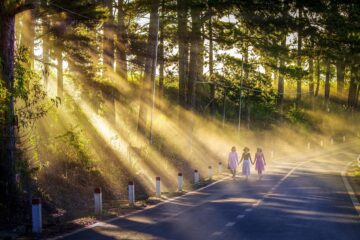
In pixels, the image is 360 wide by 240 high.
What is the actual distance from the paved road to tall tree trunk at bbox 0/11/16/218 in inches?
97.7

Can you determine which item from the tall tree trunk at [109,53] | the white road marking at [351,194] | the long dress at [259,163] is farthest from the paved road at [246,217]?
the long dress at [259,163]

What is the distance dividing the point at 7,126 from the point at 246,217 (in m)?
6.68

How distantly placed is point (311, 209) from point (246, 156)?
12.9 m

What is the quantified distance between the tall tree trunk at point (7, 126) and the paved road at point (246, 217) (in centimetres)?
248

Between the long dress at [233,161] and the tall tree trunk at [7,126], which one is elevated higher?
the tall tree trunk at [7,126]

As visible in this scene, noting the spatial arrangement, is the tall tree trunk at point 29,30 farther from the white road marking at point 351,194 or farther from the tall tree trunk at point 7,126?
the white road marking at point 351,194

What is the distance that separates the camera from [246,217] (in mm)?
14703

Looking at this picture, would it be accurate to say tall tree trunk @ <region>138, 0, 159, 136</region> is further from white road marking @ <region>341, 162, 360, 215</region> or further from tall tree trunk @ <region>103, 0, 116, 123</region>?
white road marking @ <region>341, 162, 360, 215</region>

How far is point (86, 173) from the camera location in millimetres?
19578

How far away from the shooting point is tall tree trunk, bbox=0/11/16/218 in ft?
43.7

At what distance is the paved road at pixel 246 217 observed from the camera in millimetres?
11937

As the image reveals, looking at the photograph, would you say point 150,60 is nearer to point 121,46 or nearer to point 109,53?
point 121,46

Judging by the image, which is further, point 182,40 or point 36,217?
point 182,40

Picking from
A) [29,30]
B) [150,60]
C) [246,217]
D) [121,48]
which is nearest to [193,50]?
[150,60]
